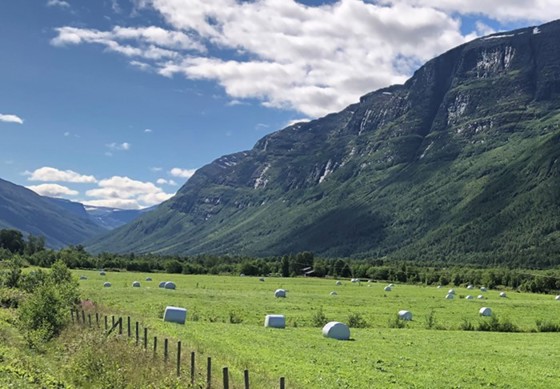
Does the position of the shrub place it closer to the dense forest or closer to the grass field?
the grass field

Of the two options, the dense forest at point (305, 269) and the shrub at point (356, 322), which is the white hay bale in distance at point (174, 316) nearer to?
the shrub at point (356, 322)

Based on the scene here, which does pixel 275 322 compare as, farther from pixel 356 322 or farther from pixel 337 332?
pixel 356 322

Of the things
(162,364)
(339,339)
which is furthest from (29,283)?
(162,364)

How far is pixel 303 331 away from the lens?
40.0m

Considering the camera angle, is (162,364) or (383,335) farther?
(383,335)

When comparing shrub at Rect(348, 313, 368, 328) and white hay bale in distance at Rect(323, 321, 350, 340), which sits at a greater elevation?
white hay bale in distance at Rect(323, 321, 350, 340)

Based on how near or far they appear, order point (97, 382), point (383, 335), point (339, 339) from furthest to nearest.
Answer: point (383, 335) < point (339, 339) < point (97, 382)

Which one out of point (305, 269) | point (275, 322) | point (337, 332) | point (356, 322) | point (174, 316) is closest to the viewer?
point (337, 332)

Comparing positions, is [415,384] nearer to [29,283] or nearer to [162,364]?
[162,364]

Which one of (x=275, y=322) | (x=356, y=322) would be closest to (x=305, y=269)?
(x=356, y=322)

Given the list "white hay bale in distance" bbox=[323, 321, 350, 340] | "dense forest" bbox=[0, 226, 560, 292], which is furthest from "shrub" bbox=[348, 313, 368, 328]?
"dense forest" bbox=[0, 226, 560, 292]

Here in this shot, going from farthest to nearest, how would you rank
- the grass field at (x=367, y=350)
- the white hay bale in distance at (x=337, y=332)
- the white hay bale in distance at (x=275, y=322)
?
1. the white hay bale in distance at (x=275, y=322)
2. the white hay bale in distance at (x=337, y=332)
3. the grass field at (x=367, y=350)

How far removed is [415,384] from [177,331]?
1581 cm

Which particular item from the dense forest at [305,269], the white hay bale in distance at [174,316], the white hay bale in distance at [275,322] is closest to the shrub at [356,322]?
the white hay bale in distance at [275,322]
